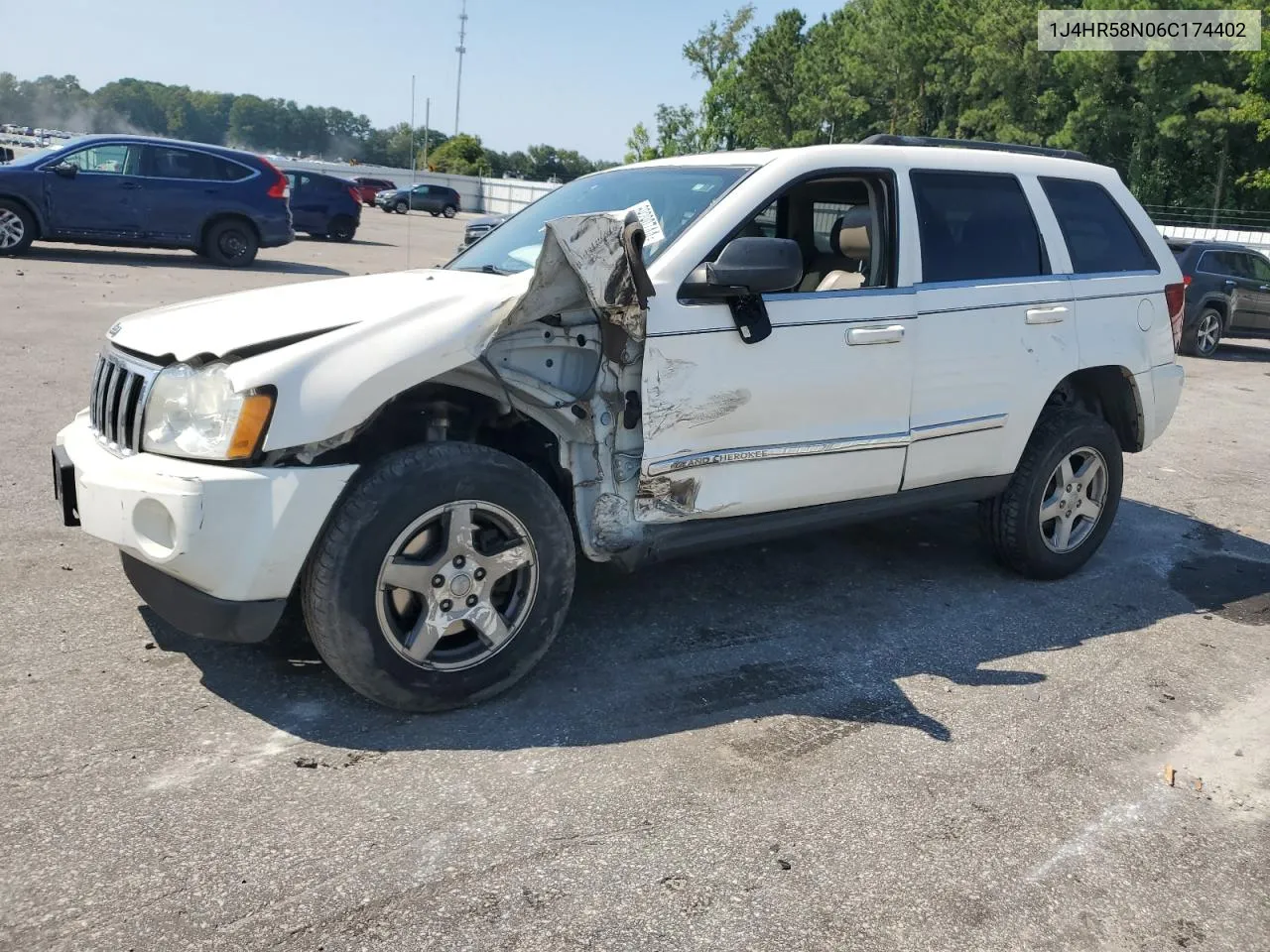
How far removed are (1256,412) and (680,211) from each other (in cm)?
933

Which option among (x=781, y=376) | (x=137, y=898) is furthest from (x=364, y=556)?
(x=781, y=376)

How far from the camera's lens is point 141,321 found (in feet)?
12.9

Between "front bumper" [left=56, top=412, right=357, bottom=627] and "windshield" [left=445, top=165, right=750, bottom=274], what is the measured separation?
1428 millimetres

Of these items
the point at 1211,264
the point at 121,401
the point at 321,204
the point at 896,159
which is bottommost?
the point at 121,401

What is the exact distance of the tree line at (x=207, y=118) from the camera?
124875 mm

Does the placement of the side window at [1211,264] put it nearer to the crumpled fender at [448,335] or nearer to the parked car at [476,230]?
the parked car at [476,230]

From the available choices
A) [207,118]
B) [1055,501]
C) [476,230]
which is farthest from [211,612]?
[207,118]

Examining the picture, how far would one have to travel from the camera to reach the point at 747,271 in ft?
12.4

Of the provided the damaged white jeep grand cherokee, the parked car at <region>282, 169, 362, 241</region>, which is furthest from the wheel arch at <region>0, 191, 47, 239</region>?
the damaged white jeep grand cherokee

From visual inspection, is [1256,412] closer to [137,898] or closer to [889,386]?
[889,386]

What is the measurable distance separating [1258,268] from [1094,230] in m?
13.3

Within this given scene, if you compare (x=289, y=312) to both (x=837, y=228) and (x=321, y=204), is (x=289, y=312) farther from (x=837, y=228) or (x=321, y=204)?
(x=321, y=204)

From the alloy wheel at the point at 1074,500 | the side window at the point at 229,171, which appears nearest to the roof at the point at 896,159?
the alloy wheel at the point at 1074,500

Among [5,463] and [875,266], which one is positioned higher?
[875,266]
